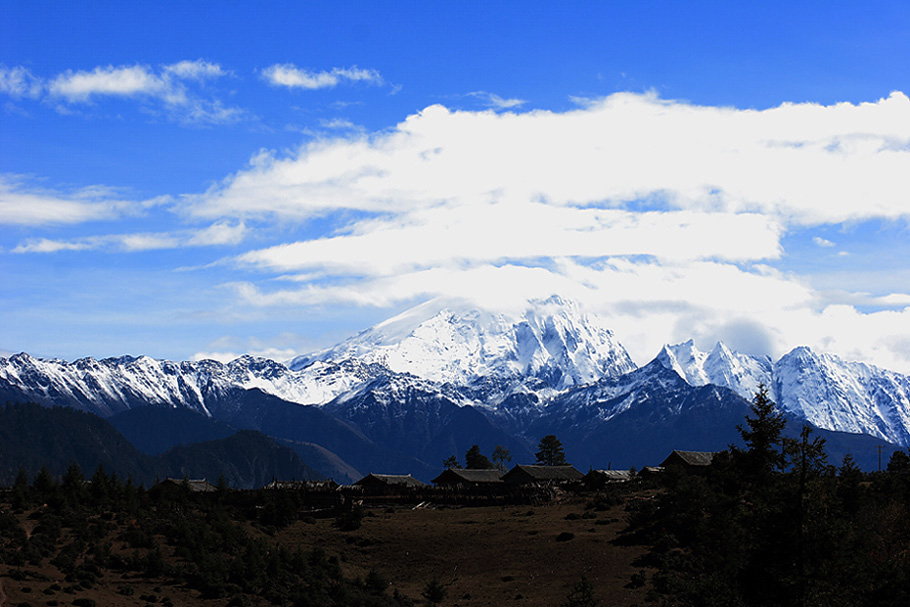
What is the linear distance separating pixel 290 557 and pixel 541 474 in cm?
5363

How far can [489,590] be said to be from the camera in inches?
2950

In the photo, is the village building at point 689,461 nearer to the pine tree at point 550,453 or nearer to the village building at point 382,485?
the village building at point 382,485

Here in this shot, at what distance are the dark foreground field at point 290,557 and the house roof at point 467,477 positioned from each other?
79.4 ft

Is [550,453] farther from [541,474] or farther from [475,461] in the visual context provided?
[541,474]

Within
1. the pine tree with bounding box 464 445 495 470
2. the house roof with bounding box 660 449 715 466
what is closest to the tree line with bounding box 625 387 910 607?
the house roof with bounding box 660 449 715 466

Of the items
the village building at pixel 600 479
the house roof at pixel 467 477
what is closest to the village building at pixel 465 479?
the house roof at pixel 467 477

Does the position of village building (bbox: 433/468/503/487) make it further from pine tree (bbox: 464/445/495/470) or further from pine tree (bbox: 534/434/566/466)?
pine tree (bbox: 534/434/566/466)

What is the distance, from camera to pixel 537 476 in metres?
124

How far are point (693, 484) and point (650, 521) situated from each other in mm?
5075

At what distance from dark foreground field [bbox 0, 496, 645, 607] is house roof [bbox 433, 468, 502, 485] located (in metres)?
24.2

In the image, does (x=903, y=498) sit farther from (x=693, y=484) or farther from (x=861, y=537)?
(x=861, y=537)

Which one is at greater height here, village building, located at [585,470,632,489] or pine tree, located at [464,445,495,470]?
pine tree, located at [464,445,495,470]

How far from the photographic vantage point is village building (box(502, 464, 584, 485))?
122 meters

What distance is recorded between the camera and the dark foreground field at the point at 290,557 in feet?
216
